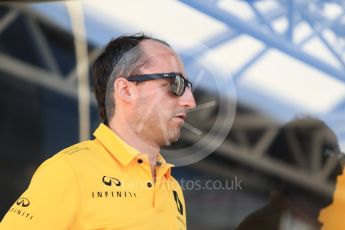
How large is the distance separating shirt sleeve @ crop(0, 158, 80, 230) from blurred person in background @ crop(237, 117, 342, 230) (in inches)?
33.9

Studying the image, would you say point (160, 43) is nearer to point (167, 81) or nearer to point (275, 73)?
point (167, 81)

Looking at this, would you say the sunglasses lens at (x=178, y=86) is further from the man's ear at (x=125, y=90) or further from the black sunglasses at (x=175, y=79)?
the man's ear at (x=125, y=90)

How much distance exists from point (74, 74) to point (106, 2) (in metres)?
0.29

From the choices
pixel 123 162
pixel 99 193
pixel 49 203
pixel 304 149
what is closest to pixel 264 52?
pixel 304 149

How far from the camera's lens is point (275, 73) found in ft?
6.57

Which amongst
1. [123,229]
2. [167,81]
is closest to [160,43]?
[167,81]

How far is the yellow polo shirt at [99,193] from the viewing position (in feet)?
4.20

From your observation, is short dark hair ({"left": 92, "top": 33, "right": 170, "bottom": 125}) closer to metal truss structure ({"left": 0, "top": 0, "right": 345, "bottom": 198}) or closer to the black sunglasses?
the black sunglasses

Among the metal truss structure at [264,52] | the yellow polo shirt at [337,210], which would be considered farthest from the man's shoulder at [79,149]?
the yellow polo shirt at [337,210]

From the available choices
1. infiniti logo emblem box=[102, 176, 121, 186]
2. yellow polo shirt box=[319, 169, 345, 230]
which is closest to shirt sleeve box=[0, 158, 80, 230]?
infiniti logo emblem box=[102, 176, 121, 186]

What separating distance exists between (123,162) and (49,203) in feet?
0.81

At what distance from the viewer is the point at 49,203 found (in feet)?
4.17

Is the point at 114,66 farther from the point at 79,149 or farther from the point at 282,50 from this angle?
the point at 282,50

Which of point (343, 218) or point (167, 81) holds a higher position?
point (167, 81)
